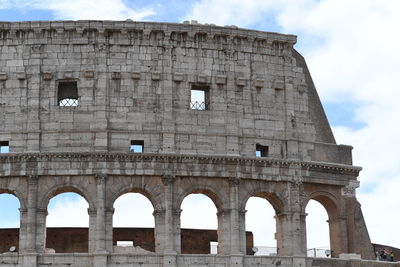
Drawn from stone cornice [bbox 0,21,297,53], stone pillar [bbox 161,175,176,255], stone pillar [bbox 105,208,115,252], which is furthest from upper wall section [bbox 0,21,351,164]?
stone pillar [bbox 105,208,115,252]

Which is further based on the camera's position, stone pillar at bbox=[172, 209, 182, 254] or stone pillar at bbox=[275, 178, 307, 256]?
stone pillar at bbox=[275, 178, 307, 256]

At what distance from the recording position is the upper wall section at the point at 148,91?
34.6m

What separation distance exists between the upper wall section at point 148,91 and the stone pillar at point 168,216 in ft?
4.17

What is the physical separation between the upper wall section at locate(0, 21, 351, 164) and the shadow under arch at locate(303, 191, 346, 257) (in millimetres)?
1611

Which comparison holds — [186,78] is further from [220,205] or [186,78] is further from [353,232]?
[353,232]

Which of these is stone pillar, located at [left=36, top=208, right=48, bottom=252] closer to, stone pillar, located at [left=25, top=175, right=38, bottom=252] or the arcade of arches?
the arcade of arches

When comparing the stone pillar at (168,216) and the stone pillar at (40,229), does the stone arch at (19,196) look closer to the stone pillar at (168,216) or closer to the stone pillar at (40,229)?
the stone pillar at (40,229)

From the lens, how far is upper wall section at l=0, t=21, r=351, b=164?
34562 mm

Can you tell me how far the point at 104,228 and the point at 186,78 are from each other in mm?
7121

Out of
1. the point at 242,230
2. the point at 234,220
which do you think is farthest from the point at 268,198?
the point at 234,220

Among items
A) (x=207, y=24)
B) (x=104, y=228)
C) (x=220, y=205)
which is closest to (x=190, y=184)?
(x=220, y=205)

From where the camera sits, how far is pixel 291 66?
3725 centimetres

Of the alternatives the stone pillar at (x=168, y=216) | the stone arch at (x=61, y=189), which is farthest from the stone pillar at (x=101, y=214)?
the stone pillar at (x=168, y=216)

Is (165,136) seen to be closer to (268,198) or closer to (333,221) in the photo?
(268,198)
